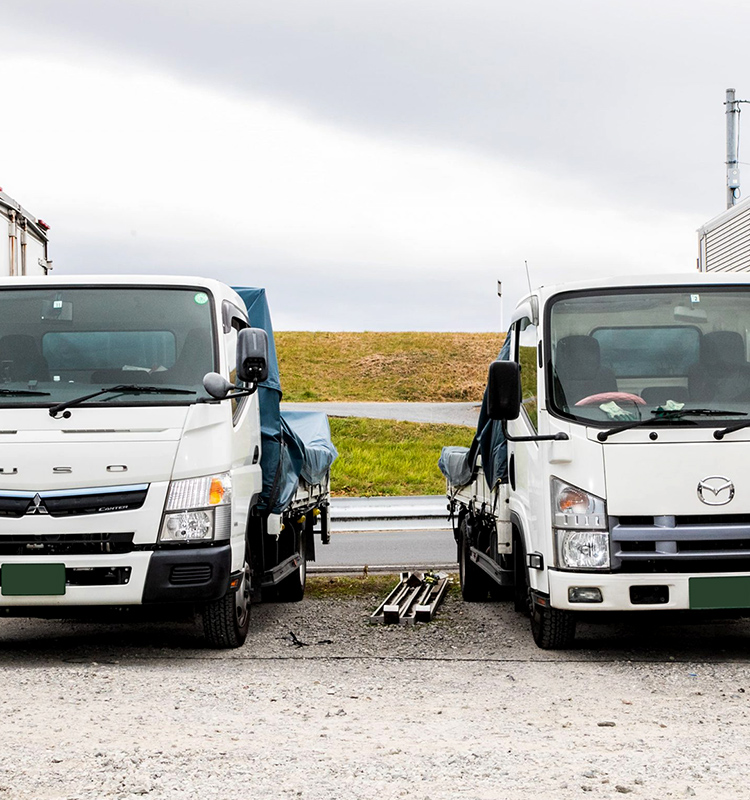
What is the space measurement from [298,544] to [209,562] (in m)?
3.21

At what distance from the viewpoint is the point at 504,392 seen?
7625mm

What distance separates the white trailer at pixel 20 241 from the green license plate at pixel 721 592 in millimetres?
6798

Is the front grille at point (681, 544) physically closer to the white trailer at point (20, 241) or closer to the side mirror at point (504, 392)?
the side mirror at point (504, 392)

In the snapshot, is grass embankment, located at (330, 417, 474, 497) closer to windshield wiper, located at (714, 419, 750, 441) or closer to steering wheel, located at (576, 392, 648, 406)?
steering wheel, located at (576, 392, 648, 406)

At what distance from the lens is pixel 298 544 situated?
34.8 ft

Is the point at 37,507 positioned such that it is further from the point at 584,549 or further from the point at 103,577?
the point at 584,549

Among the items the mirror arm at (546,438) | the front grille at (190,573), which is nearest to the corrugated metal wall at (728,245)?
the mirror arm at (546,438)

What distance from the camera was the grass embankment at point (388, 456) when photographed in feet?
76.5

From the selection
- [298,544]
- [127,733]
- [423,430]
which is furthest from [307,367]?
[127,733]

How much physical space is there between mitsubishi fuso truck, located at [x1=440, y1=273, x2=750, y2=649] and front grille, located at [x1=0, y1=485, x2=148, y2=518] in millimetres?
2404

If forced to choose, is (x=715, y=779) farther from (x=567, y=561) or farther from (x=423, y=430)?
(x=423, y=430)

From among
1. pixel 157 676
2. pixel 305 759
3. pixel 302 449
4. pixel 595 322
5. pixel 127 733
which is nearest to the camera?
pixel 305 759

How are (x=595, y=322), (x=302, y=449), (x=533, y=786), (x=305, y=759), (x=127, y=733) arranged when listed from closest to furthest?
(x=533, y=786) → (x=305, y=759) → (x=127, y=733) → (x=595, y=322) → (x=302, y=449)

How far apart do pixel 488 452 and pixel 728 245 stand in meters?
6.03
